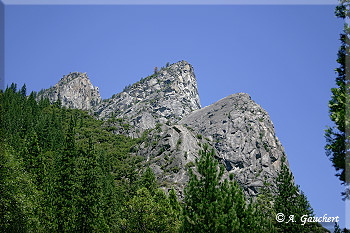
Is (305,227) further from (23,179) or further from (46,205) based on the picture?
(46,205)

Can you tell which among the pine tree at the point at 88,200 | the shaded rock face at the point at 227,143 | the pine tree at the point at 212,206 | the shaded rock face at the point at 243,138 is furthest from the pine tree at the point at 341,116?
the shaded rock face at the point at 243,138

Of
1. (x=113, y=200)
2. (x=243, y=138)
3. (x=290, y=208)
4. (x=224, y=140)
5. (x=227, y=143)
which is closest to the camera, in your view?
(x=290, y=208)

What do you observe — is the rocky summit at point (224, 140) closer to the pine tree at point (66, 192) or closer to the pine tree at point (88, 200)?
the pine tree at point (66, 192)

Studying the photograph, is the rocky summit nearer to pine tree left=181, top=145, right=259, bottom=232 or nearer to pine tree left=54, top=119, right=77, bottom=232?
pine tree left=54, top=119, right=77, bottom=232

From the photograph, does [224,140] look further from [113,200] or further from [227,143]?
[113,200]

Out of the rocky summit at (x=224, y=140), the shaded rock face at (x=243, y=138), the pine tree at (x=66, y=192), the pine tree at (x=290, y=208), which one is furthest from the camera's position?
the shaded rock face at (x=243, y=138)

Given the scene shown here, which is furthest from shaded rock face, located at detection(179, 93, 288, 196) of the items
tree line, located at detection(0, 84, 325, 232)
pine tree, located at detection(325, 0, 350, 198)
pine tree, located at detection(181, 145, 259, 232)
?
pine tree, located at detection(325, 0, 350, 198)

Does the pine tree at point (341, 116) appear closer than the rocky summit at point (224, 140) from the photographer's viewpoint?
Yes

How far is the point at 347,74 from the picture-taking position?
15305 mm

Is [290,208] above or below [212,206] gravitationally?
above

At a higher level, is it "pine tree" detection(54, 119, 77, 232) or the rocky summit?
the rocky summit

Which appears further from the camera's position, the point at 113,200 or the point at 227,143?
the point at 227,143

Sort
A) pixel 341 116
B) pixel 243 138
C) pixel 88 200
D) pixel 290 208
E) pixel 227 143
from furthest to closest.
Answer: pixel 243 138
pixel 227 143
pixel 88 200
pixel 290 208
pixel 341 116

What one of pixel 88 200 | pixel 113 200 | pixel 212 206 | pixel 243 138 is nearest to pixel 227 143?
pixel 243 138
